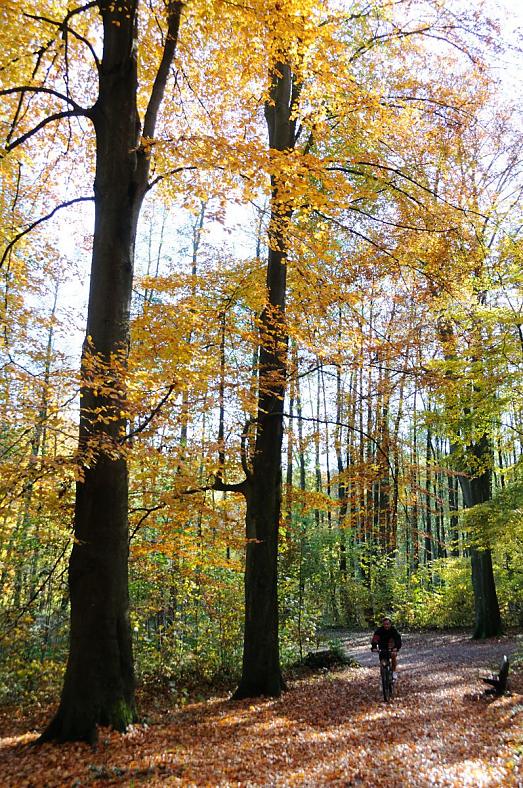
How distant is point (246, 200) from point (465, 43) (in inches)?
235

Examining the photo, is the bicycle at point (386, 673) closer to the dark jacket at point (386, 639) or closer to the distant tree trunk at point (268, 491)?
the dark jacket at point (386, 639)

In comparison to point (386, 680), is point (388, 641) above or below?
above

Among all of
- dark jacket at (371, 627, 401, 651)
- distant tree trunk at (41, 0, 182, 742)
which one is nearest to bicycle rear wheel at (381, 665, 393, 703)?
dark jacket at (371, 627, 401, 651)

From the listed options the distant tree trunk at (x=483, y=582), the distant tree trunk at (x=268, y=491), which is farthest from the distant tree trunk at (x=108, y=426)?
the distant tree trunk at (x=483, y=582)

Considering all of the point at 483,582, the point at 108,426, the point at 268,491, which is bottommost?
the point at 483,582

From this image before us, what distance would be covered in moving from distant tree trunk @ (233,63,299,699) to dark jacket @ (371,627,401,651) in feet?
5.68

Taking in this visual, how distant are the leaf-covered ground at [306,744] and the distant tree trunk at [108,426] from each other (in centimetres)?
48

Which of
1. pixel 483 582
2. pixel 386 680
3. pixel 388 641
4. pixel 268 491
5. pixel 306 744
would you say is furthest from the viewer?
pixel 483 582

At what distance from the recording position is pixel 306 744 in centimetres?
638

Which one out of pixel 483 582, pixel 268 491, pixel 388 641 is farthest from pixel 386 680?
pixel 483 582

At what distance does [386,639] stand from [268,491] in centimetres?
321

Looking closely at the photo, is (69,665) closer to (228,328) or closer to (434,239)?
(228,328)

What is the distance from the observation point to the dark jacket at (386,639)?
9.23 metres

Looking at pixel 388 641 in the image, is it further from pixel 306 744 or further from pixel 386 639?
pixel 306 744
